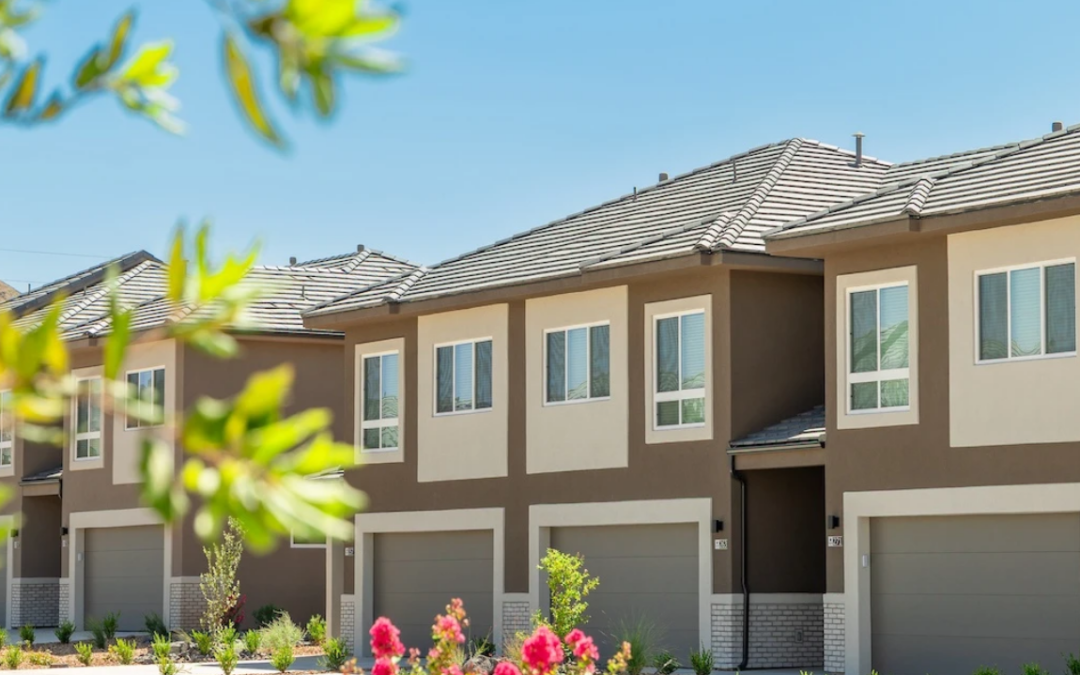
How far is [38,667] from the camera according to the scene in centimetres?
2731

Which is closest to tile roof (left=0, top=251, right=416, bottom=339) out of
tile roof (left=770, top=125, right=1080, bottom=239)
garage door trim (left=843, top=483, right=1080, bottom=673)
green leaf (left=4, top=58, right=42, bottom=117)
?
tile roof (left=770, top=125, right=1080, bottom=239)

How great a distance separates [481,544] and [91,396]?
84.0 feet

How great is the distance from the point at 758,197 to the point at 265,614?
14.0m

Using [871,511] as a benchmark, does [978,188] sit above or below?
above

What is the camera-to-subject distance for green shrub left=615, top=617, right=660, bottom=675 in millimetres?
22781

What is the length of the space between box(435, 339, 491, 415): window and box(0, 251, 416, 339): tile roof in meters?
5.16

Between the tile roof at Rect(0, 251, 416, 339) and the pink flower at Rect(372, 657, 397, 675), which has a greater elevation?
the tile roof at Rect(0, 251, 416, 339)

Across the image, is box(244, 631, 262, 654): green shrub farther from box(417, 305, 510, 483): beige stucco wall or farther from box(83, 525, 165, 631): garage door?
box(83, 525, 165, 631): garage door

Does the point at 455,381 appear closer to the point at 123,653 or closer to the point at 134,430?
the point at 123,653

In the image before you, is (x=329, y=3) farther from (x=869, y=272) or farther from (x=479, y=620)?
(x=479, y=620)

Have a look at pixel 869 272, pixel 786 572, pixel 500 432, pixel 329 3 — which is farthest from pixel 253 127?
pixel 500 432

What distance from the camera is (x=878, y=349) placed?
22422mm

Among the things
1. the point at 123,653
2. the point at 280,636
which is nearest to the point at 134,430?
the point at 123,653

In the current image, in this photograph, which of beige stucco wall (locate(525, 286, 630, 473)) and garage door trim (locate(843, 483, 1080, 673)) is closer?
garage door trim (locate(843, 483, 1080, 673))
